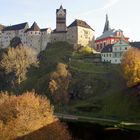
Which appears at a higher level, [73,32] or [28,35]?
[73,32]

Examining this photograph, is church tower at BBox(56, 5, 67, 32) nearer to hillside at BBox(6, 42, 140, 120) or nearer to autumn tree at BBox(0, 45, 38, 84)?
hillside at BBox(6, 42, 140, 120)

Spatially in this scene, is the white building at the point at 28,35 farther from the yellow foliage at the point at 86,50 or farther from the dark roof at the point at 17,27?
the yellow foliage at the point at 86,50

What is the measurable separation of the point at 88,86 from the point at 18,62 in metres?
34.4

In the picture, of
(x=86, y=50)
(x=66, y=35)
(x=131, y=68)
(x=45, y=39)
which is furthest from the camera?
(x=45, y=39)

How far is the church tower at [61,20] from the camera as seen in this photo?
6575 inches

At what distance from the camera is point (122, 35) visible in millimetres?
166625

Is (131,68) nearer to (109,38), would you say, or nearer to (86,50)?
(86,50)

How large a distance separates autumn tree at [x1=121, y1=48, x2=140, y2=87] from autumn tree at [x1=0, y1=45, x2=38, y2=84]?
Answer: 43.3 meters

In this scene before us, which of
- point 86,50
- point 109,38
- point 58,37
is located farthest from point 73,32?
point 109,38

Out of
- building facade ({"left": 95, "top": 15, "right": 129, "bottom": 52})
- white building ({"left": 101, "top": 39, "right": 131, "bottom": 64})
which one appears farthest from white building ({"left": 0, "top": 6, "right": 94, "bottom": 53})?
white building ({"left": 101, "top": 39, "right": 131, "bottom": 64})

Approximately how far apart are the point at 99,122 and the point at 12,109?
123 ft

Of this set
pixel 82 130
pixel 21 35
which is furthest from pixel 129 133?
pixel 21 35

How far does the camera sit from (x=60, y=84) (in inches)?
4953

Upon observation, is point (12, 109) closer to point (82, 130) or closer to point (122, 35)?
point (82, 130)
